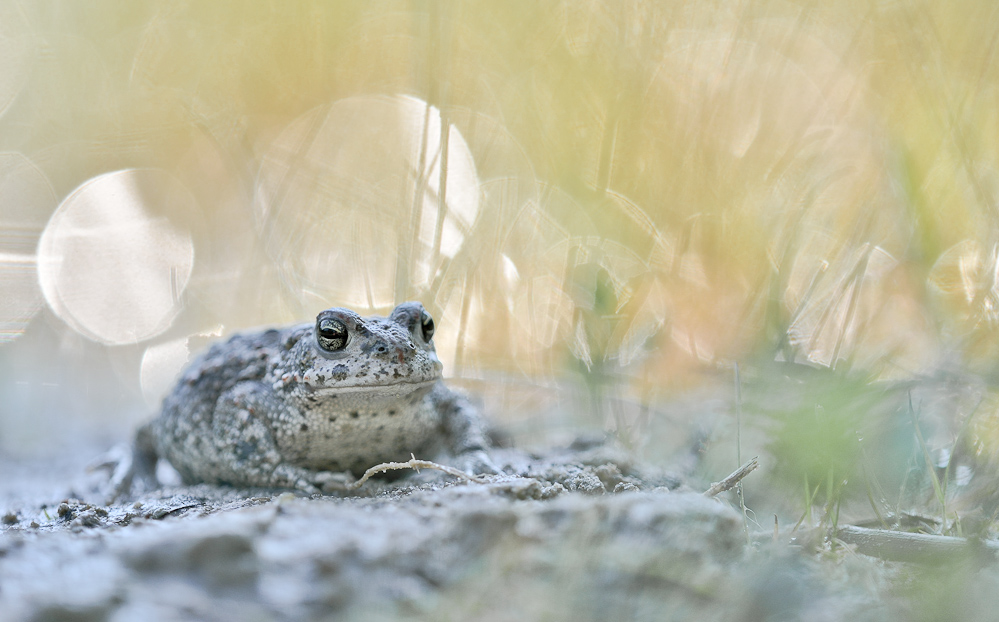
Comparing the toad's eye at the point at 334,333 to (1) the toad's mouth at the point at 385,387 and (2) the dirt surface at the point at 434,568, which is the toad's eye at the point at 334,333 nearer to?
(1) the toad's mouth at the point at 385,387

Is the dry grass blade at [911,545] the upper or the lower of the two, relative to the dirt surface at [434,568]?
lower

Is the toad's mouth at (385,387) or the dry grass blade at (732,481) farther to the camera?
the toad's mouth at (385,387)

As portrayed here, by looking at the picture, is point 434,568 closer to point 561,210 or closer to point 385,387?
point 385,387

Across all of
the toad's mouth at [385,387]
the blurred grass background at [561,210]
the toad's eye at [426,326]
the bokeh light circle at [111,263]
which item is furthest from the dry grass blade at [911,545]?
the bokeh light circle at [111,263]

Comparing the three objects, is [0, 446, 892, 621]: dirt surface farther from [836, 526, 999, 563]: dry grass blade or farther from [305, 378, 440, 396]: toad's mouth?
[305, 378, 440, 396]: toad's mouth

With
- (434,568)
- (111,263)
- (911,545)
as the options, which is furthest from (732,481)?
(111,263)

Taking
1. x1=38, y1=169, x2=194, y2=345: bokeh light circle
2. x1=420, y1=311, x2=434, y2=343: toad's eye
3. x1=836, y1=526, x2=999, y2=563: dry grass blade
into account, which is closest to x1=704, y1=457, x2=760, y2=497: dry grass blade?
x1=836, y1=526, x2=999, y2=563: dry grass blade
